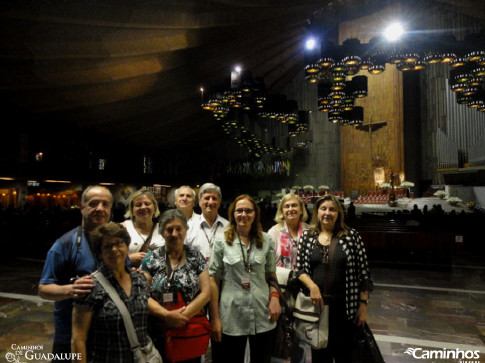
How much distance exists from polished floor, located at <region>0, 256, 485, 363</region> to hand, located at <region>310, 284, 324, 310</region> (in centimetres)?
128

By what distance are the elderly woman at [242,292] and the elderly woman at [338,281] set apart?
0.28 meters

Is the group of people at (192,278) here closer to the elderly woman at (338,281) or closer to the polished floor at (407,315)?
the elderly woman at (338,281)

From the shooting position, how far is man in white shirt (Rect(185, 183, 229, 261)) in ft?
8.57

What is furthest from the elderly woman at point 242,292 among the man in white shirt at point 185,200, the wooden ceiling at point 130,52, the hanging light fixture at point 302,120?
the hanging light fixture at point 302,120

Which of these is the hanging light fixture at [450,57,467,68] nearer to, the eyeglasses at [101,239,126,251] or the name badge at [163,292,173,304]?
the name badge at [163,292,173,304]

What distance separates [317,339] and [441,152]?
13.6 meters

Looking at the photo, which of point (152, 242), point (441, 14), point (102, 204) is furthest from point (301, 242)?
point (441, 14)

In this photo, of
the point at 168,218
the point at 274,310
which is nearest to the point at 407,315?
the point at 274,310

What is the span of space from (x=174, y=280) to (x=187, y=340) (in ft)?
1.08

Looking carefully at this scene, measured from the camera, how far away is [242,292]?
204cm

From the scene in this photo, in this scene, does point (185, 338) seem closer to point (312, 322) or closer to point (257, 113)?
point (312, 322)

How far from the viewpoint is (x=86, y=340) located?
1.47m

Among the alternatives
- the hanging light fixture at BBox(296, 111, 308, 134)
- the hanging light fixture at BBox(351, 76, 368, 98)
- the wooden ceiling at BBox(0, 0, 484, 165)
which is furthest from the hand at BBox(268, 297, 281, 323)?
the hanging light fixture at BBox(296, 111, 308, 134)

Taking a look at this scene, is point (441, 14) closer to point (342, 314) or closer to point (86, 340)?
point (342, 314)
